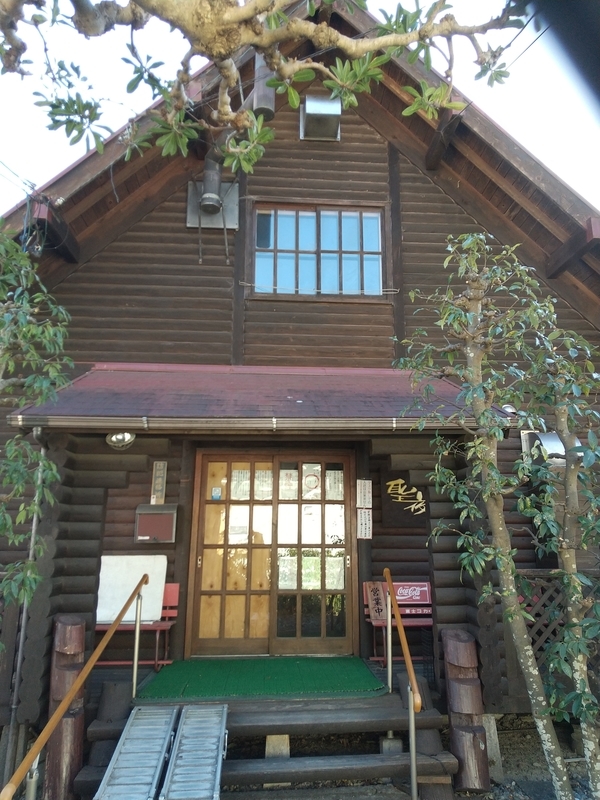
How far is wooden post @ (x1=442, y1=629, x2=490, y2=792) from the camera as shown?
14.6 ft

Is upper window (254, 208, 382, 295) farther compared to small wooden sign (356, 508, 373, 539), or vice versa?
upper window (254, 208, 382, 295)

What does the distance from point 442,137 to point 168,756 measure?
24.4 ft

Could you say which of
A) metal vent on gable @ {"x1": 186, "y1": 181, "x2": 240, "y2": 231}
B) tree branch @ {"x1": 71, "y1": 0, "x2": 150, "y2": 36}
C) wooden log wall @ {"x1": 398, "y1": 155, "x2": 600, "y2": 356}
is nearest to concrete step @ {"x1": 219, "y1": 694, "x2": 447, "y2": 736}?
wooden log wall @ {"x1": 398, "y1": 155, "x2": 600, "y2": 356}

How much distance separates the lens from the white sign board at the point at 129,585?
249 inches

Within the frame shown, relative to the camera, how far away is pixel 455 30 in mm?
4160

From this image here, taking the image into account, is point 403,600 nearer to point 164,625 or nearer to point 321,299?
point 164,625

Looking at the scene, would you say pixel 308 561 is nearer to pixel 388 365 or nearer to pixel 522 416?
pixel 388 365

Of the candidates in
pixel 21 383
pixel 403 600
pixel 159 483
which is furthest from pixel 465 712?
pixel 21 383

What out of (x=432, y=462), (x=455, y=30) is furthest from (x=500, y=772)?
(x=455, y=30)

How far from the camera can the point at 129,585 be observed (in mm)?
6535

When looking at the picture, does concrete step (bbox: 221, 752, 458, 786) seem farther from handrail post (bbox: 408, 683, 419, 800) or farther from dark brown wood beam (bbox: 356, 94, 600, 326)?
dark brown wood beam (bbox: 356, 94, 600, 326)

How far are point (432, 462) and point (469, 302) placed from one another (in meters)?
1.67

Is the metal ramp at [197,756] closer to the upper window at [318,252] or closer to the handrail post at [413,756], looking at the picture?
the handrail post at [413,756]

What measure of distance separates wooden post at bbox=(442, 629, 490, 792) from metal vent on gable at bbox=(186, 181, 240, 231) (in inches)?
218
